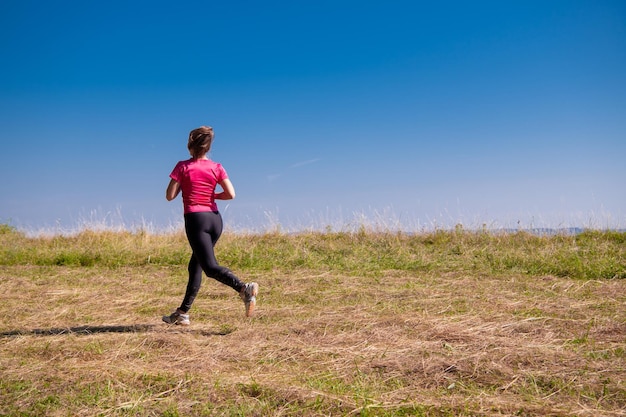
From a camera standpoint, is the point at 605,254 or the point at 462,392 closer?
the point at 462,392

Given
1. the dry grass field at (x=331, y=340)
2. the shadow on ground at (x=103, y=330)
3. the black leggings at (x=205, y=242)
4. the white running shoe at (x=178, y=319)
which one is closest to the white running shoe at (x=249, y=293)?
the black leggings at (x=205, y=242)

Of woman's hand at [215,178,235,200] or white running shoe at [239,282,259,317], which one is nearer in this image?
white running shoe at [239,282,259,317]

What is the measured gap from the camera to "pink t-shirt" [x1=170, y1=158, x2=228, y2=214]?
527 centimetres

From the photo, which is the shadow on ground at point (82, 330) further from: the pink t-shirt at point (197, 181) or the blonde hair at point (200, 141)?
the blonde hair at point (200, 141)

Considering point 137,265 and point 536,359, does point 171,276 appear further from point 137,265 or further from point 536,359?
point 536,359

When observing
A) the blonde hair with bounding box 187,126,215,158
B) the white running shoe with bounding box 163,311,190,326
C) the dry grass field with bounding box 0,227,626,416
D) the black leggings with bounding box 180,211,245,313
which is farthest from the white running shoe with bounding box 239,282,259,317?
the blonde hair with bounding box 187,126,215,158

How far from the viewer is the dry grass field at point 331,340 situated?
10.8 ft

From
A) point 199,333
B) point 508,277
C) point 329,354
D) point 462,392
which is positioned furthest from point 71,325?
point 508,277

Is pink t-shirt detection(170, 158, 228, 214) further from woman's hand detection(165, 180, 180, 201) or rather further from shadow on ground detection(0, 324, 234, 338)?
shadow on ground detection(0, 324, 234, 338)

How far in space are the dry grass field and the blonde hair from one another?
200cm

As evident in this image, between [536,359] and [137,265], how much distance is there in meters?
9.49

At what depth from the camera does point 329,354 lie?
432 centimetres

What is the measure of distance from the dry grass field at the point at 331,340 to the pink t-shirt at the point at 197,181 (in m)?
1.41

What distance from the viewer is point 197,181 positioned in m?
5.29
